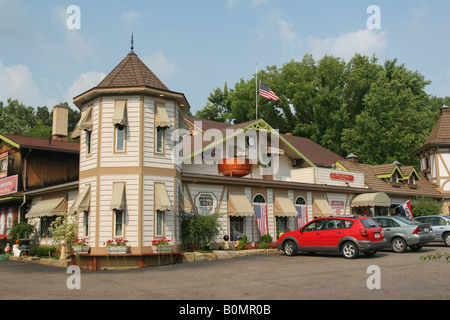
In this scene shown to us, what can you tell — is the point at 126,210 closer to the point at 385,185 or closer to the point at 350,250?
the point at 350,250

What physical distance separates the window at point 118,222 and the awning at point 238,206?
19.7ft

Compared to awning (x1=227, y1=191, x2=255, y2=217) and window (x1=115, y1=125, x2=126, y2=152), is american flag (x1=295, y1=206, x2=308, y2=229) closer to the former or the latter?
awning (x1=227, y1=191, x2=255, y2=217)

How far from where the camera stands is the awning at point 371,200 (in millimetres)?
28587

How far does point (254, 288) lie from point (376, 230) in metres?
8.50

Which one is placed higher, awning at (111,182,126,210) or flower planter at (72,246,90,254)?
awning at (111,182,126,210)

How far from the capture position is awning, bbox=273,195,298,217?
77.3 ft

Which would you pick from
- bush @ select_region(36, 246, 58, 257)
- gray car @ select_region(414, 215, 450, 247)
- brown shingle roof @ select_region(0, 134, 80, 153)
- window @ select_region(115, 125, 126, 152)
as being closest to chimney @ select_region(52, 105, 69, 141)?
brown shingle roof @ select_region(0, 134, 80, 153)

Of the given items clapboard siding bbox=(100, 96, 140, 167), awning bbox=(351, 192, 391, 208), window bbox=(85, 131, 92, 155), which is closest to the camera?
clapboard siding bbox=(100, 96, 140, 167)

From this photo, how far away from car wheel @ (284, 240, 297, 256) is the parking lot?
2055 mm

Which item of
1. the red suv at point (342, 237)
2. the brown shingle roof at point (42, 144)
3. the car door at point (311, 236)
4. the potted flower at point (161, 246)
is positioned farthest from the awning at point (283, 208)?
the brown shingle roof at point (42, 144)

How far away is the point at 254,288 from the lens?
1068 centimetres
